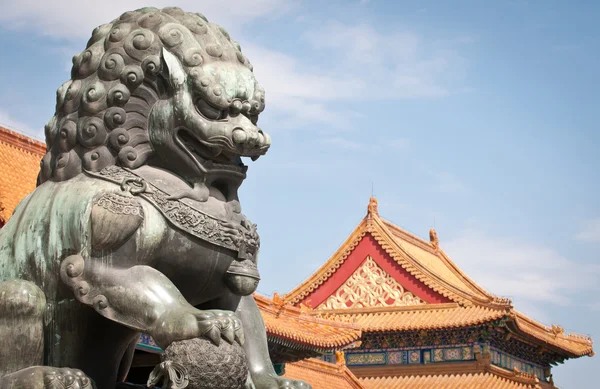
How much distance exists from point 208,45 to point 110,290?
0.94 metres

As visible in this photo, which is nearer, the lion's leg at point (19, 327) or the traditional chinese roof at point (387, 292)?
the lion's leg at point (19, 327)

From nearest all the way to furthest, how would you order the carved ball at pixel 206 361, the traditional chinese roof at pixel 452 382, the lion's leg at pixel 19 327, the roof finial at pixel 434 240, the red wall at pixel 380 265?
the carved ball at pixel 206 361 < the lion's leg at pixel 19 327 < the traditional chinese roof at pixel 452 382 < the red wall at pixel 380 265 < the roof finial at pixel 434 240

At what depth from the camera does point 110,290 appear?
121 inches

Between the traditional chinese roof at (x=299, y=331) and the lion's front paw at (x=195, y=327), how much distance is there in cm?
1297

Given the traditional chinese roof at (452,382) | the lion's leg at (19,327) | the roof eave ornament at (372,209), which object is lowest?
the lion's leg at (19,327)

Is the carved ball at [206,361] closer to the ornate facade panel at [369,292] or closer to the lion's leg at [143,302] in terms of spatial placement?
the lion's leg at [143,302]

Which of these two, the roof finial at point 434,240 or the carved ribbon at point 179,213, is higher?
the roof finial at point 434,240

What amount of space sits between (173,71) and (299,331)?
47.3 ft

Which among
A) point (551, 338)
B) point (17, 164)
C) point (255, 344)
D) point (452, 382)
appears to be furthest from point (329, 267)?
point (255, 344)

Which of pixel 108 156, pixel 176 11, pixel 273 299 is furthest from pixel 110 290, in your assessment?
pixel 273 299

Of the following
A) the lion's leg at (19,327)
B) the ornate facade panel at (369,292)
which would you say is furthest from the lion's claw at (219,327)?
the ornate facade panel at (369,292)

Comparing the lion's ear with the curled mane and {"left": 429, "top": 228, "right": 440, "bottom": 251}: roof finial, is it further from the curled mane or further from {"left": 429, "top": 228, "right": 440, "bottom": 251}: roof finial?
{"left": 429, "top": 228, "right": 440, "bottom": 251}: roof finial

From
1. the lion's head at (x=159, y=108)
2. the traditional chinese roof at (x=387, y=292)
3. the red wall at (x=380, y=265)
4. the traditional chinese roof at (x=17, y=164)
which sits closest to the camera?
the lion's head at (x=159, y=108)

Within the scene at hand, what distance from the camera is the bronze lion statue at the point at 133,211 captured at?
3.11 m
